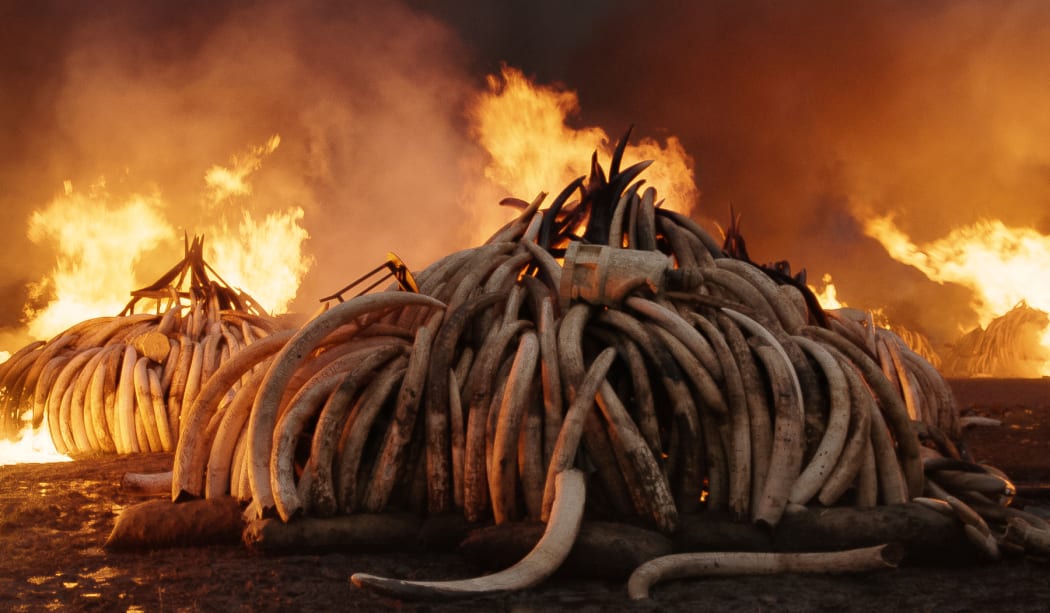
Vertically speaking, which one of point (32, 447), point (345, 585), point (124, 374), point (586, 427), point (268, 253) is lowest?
point (345, 585)

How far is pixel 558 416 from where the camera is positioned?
4.66 m

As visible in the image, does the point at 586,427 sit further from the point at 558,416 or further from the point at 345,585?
the point at 345,585

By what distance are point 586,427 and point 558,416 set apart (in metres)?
0.17

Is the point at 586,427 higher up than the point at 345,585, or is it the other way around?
the point at 586,427

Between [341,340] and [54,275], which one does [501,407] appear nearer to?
[341,340]

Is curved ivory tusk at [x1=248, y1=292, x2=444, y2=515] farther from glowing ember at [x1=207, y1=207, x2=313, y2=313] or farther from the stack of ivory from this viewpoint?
glowing ember at [x1=207, y1=207, x2=313, y2=313]

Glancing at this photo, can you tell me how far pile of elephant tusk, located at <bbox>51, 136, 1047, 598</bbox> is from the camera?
4.39 m

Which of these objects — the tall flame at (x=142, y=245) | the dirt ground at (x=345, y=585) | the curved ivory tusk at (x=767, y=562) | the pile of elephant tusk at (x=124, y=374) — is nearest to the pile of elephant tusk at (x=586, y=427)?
the curved ivory tusk at (x=767, y=562)

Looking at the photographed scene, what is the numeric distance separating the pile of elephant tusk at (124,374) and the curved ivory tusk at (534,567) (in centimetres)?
709

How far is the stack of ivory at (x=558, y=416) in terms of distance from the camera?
4.53 meters

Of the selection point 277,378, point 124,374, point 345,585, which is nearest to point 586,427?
point 345,585

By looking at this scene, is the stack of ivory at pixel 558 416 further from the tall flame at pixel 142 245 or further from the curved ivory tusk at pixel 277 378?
the tall flame at pixel 142 245

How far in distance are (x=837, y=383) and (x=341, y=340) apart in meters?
3.03

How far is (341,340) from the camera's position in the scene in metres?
5.36
